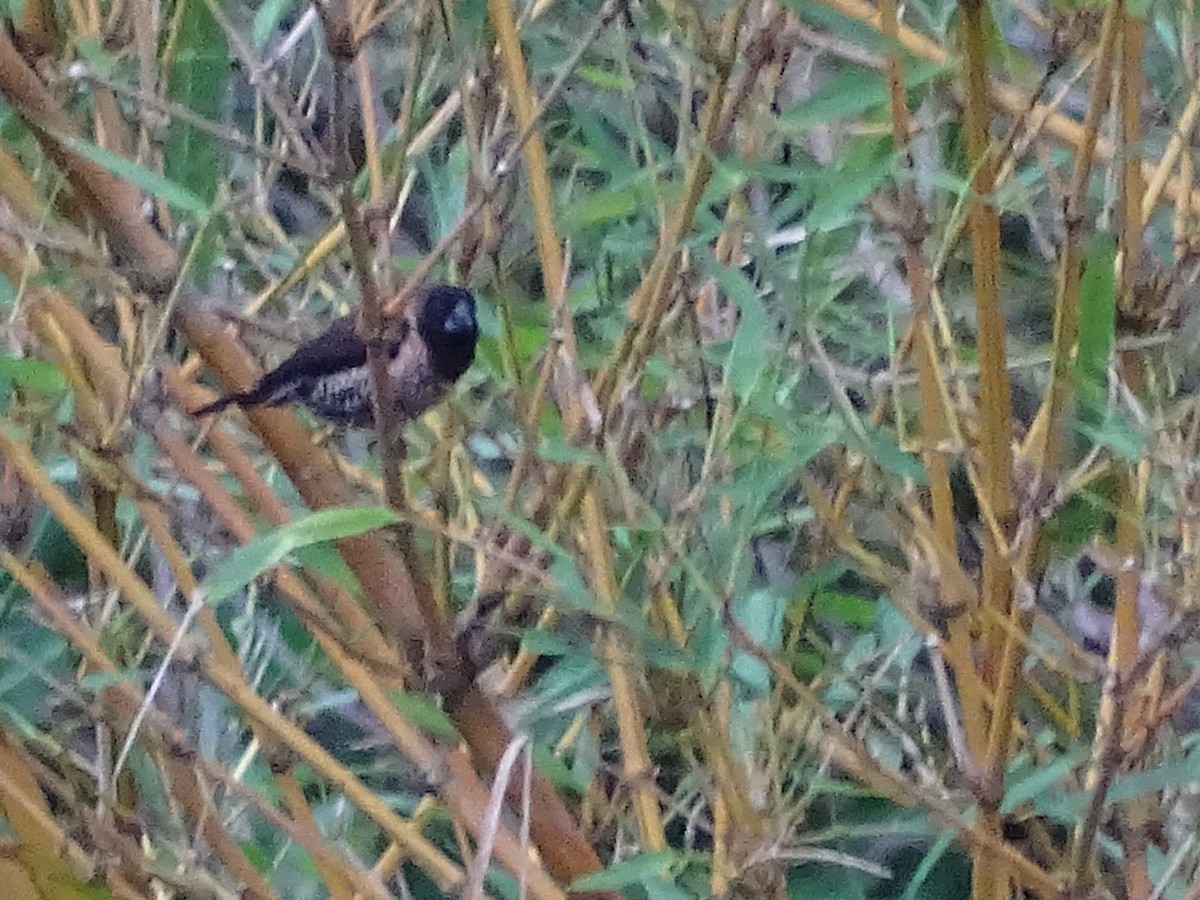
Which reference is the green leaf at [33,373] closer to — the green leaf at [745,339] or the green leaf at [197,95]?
the green leaf at [197,95]

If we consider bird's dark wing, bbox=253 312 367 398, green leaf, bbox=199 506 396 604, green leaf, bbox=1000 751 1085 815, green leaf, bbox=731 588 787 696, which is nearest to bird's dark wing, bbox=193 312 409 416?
bird's dark wing, bbox=253 312 367 398

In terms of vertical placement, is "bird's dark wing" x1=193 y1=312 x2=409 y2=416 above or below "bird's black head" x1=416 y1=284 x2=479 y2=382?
above

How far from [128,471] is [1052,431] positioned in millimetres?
362

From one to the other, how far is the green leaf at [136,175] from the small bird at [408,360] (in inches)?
7.6

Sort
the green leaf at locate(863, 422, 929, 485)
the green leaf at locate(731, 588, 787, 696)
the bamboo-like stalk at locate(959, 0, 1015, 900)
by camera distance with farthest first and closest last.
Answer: the green leaf at locate(731, 588, 787, 696) → the green leaf at locate(863, 422, 929, 485) → the bamboo-like stalk at locate(959, 0, 1015, 900)

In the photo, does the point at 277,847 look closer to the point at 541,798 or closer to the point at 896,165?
the point at 541,798

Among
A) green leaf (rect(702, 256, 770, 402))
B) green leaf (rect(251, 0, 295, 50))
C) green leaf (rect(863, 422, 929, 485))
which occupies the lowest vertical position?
green leaf (rect(863, 422, 929, 485))

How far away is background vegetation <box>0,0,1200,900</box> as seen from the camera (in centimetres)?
52

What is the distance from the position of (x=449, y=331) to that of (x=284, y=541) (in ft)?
1.14

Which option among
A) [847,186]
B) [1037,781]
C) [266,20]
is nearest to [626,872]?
[1037,781]

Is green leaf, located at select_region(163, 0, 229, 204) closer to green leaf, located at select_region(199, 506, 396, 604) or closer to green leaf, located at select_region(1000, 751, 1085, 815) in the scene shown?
green leaf, located at select_region(199, 506, 396, 604)

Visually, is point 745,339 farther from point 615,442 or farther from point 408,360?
point 408,360

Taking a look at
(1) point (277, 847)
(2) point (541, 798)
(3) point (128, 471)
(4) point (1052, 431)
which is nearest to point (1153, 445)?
(4) point (1052, 431)

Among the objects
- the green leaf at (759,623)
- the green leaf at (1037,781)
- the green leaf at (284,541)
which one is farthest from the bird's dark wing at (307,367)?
the green leaf at (1037,781)
